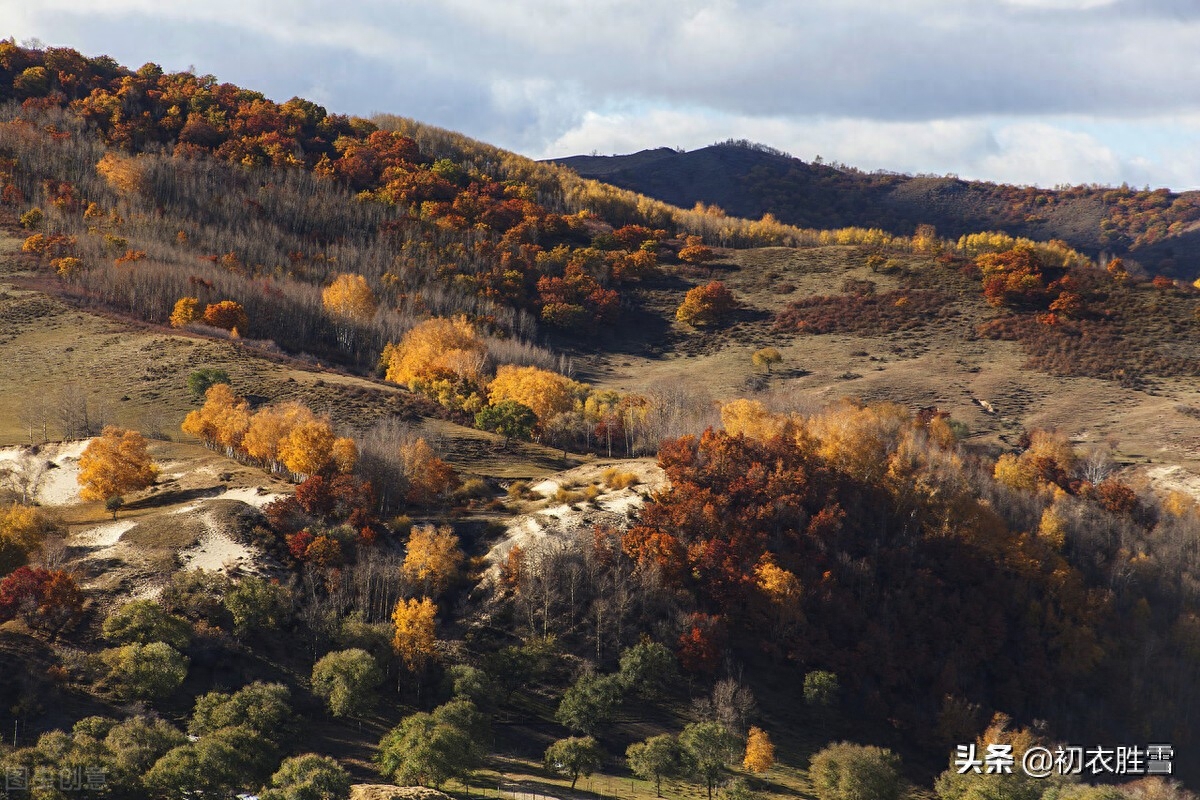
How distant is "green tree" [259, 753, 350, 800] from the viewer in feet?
174

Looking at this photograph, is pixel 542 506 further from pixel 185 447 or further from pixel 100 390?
pixel 100 390

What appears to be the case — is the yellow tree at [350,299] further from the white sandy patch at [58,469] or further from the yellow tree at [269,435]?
the white sandy patch at [58,469]

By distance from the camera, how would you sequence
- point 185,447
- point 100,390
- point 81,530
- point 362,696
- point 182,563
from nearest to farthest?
point 362,696, point 182,563, point 81,530, point 185,447, point 100,390

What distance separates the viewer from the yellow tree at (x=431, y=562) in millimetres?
82562

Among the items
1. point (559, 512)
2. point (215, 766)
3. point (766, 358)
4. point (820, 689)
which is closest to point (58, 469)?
point (559, 512)

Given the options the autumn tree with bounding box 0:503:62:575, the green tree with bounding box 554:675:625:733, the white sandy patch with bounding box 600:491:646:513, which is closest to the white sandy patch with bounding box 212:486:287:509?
the autumn tree with bounding box 0:503:62:575

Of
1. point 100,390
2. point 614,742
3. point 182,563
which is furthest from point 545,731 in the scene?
point 100,390

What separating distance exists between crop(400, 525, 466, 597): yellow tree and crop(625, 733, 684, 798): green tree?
21.8 metres

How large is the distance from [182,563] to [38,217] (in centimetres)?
11847

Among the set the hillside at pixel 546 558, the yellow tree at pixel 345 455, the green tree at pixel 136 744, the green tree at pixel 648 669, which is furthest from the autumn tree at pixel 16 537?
the green tree at pixel 648 669

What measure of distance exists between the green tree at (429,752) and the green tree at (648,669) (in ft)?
49.7

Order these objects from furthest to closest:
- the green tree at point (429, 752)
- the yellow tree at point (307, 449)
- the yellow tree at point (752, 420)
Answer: the yellow tree at point (752, 420) < the yellow tree at point (307, 449) < the green tree at point (429, 752)

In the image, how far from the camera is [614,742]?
72125 millimetres

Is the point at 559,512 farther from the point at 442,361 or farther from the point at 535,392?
the point at 442,361
